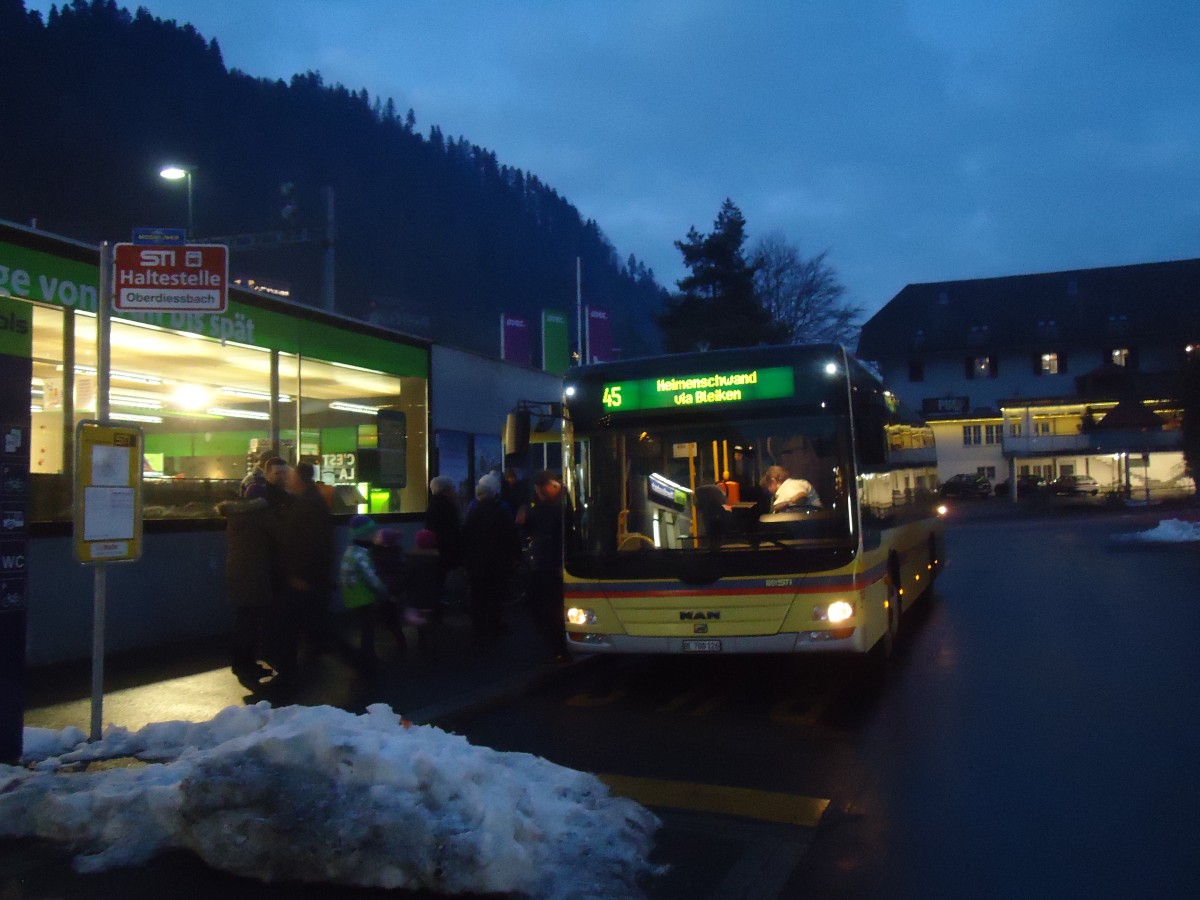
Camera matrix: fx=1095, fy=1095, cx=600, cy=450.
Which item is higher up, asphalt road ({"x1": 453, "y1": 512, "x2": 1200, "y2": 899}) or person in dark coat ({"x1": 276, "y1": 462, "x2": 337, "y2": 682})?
person in dark coat ({"x1": 276, "y1": 462, "x2": 337, "y2": 682})

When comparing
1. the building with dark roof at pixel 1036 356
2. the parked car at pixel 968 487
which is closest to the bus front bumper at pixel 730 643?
the parked car at pixel 968 487

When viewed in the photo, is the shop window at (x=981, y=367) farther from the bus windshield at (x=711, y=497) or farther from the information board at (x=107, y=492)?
the information board at (x=107, y=492)

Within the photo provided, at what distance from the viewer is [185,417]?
13922mm

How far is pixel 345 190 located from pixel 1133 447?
6028cm

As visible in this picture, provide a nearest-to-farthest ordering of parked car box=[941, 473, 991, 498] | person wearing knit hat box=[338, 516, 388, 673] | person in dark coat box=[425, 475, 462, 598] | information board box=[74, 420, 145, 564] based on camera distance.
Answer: information board box=[74, 420, 145, 564], person wearing knit hat box=[338, 516, 388, 673], person in dark coat box=[425, 475, 462, 598], parked car box=[941, 473, 991, 498]

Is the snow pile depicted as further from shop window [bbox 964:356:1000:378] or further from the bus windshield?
shop window [bbox 964:356:1000:378]

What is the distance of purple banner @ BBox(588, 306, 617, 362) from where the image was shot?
3572cm

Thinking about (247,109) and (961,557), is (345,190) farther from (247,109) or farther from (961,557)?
(961,557)

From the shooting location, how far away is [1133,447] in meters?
62.9

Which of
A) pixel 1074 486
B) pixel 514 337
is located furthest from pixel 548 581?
pixel 1074 486

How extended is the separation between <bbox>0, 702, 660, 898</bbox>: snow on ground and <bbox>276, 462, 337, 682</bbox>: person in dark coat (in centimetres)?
334

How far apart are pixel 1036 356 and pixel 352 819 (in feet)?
255

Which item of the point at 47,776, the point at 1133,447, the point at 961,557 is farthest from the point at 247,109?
the point at 47,776

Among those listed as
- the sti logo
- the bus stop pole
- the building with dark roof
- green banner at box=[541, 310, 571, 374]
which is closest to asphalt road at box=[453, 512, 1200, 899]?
the bus stop pole
